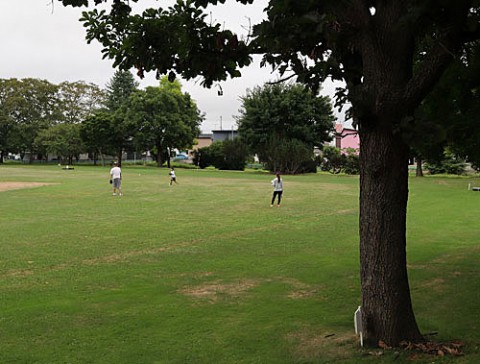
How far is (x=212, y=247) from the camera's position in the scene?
12.2m

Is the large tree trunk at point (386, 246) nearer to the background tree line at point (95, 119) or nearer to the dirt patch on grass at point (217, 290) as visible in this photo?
the dirt patch on grass at point (217, 290)

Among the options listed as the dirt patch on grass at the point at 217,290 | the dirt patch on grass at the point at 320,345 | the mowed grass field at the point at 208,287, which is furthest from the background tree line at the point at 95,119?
the dirt patch on grass at the point at 320,345

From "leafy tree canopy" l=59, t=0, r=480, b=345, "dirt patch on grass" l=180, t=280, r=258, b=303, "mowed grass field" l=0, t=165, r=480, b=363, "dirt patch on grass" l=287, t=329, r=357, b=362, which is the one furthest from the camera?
"dirt patch on grass" l=180, t=280, r=258, b=303

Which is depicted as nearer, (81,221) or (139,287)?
(139,287)

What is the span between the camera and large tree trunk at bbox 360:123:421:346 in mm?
5449

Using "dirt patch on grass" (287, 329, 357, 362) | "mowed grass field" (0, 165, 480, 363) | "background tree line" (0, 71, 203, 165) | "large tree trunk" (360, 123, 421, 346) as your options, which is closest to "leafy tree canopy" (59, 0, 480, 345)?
"large tree trunk" (360, 123, 421, 346)

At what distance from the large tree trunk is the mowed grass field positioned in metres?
0.36

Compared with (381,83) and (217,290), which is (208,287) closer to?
(217,290)

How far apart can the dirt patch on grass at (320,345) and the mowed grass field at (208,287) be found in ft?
0.07

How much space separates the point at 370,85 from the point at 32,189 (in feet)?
89.9

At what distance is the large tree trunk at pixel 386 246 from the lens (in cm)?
545

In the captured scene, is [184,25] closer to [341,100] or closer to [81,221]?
[341,100]

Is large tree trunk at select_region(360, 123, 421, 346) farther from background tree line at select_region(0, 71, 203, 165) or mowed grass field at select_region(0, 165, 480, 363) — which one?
background tree line at select_region(0, 71, 203, 165)

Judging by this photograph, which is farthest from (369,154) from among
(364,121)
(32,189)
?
(32,189)
